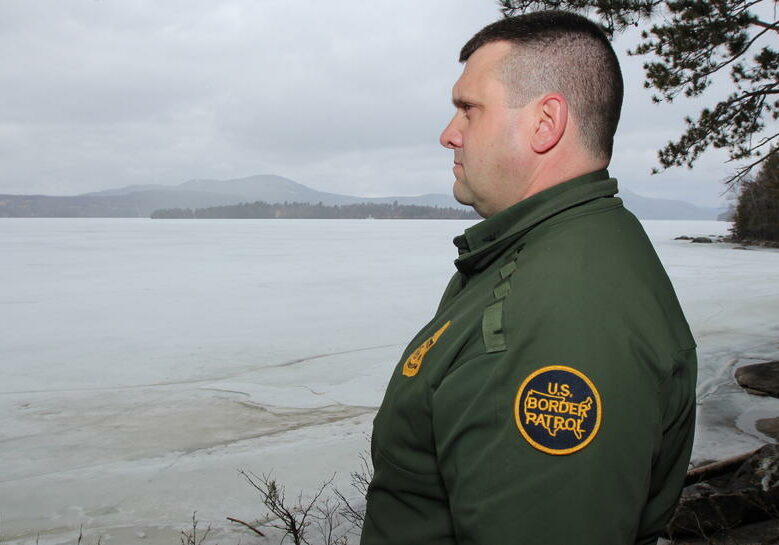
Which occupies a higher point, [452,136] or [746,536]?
[452,136]

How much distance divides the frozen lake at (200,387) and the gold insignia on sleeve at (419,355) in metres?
3.21

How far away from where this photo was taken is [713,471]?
12.9 feet

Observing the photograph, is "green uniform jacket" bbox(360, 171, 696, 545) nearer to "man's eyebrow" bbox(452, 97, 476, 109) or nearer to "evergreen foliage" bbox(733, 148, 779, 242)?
"man's eyebrow" bbox(452, 97, 476, 109)

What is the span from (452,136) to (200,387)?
250 inches

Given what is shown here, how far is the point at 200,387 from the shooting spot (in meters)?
7.06

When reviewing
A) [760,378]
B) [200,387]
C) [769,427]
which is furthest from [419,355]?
[760,378]

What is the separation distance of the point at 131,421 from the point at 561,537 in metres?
5.81

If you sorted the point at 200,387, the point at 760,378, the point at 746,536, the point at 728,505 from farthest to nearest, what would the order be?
the point at 200,387 → the point at 760,378 → the point at 728,505 → the point at 746,536

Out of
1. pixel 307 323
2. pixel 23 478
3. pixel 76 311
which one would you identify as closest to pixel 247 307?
pixel 307 323

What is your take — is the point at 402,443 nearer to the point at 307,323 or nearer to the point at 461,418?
the point at 461,418

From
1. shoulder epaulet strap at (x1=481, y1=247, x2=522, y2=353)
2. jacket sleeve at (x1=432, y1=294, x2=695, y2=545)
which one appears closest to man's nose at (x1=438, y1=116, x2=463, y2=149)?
shoulder epaulet strap at (x1=481, y1=247, x2=522, y2=353)

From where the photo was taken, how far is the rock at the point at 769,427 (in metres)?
5.23

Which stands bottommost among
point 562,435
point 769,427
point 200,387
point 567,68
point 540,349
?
point 200,387

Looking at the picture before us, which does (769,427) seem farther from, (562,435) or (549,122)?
(562,435)
